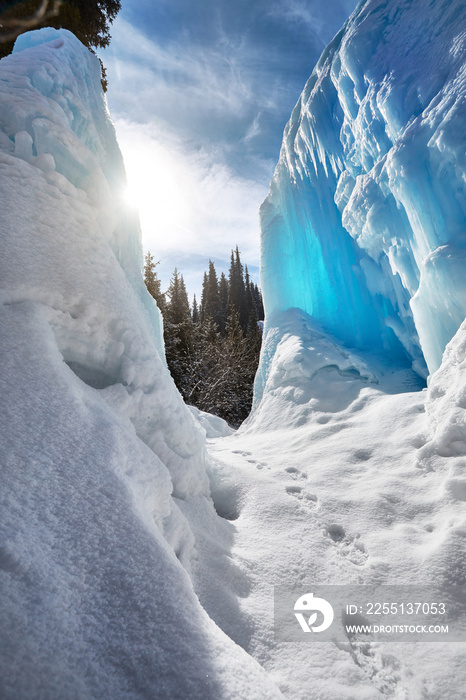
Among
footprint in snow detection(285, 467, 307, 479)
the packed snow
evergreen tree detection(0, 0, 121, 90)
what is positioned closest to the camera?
the packed snow

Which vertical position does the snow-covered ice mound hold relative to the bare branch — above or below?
below

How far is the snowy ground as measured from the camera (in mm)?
1360

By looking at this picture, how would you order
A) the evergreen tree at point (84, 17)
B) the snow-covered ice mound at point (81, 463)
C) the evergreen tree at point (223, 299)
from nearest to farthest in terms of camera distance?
the snow-covered ice mound at point (81, 463) → the evergreen tree at point (84, 17) → the evergreen tree at point (223, 299)

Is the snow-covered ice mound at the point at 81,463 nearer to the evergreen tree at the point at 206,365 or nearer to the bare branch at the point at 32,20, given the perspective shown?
the bare branch at the point at 32,20

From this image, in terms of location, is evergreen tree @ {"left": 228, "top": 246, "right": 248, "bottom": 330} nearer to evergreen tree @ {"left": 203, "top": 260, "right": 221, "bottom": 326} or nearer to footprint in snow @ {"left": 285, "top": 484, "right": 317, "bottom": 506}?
evergreen tree @ {"left": 203, "top": 260, "right": 221, "bottom": 326}

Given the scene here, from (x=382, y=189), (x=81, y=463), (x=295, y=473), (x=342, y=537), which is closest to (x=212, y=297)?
(x=382, y=189)

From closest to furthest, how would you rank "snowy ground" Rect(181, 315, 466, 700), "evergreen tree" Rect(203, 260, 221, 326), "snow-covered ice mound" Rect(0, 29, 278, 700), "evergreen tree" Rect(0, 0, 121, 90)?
"snow-covered ice mound" Rect(0, 29, 278, 700) < "snowy ground" Rect(181, 315, 466, 700) < "evergreen tree" Rect(0, 0, 121, 90) < "evergreen tree" Rect(203, 260, 221, 326)

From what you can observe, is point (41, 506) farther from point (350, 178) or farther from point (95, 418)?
point (350, 178)

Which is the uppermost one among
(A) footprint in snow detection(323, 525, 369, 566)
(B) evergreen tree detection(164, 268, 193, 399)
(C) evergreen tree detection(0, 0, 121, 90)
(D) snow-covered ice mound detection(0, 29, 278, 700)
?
(C) evergreen tree detection(0, 0, 121, 90)

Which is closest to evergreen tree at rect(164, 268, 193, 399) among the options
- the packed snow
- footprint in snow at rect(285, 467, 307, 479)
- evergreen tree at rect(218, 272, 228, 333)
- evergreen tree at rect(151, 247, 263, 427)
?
evergreen tree at rect(151, 247, 263, 427)

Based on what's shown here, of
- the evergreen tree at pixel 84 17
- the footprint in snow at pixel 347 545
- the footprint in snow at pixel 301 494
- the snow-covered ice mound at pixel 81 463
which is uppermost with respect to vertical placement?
the evergreen tree at pixel 84 17

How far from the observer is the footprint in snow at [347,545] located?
203 cm

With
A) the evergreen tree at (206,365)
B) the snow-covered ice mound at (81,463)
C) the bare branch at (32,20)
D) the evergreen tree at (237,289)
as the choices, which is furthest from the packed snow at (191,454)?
the evergreen tree at (237,289)

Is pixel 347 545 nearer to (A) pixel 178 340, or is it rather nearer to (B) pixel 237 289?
(A) pixel 178 340
